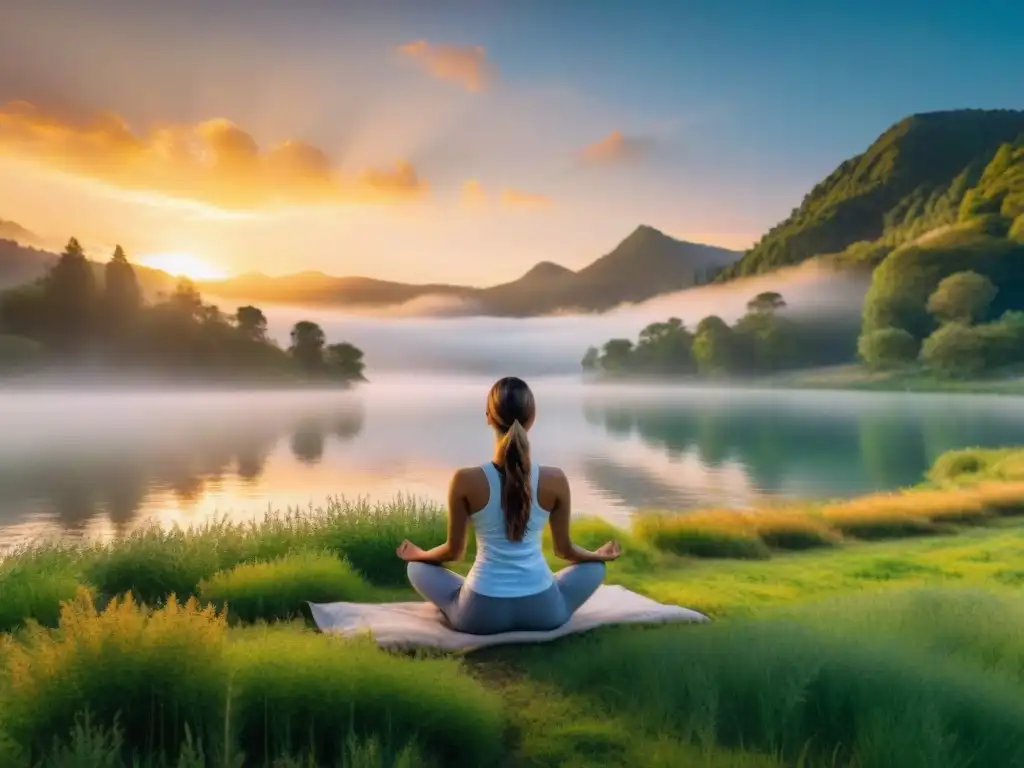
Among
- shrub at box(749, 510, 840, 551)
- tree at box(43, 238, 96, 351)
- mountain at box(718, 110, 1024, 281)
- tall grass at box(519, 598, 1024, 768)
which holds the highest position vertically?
mountain at box(718, 110, 1024, 281)

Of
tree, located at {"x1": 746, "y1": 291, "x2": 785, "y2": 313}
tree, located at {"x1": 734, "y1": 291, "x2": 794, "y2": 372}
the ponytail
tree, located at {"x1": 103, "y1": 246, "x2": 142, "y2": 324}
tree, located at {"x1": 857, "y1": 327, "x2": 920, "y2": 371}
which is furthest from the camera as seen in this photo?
tree, located at {"x1": 746, "y1": 291, "x2": 785, "y2": 313}

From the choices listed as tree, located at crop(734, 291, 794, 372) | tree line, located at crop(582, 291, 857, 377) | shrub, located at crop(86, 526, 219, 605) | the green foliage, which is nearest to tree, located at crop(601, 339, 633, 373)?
tree line, located at crop(582, 291, 857, 377)

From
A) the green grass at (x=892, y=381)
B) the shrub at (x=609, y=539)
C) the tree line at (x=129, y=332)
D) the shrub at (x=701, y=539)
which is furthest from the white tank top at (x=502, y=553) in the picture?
the tree line at (x=129, y=332)

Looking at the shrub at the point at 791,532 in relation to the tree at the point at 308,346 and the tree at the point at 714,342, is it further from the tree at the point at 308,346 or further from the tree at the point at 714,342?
the tree at the point at 714,342

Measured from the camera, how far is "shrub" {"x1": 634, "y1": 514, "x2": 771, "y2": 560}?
8.60m

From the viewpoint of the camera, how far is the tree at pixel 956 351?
51219 mm

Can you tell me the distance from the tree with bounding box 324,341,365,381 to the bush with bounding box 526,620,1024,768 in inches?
2384

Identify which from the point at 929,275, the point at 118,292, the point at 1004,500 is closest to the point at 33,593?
the point at 1004,500

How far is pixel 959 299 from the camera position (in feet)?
186

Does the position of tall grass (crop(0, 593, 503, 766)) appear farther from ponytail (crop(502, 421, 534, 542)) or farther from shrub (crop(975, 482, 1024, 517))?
shrub (crop(975, 482, 1024, 517))

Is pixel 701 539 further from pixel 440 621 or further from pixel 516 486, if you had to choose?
pixel 516 486

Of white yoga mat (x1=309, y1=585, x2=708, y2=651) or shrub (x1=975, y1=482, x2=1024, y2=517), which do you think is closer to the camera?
white yoga mat (x1=309, y1=585, x2=708, y2=651)

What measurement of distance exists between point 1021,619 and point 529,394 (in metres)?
2.93

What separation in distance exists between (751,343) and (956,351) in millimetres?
19656
